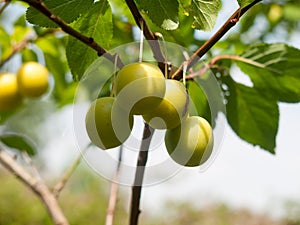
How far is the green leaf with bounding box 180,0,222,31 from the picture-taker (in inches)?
23.2

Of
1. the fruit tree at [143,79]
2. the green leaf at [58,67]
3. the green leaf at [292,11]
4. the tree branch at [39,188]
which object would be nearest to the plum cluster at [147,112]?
the fruit tree at [143,79]

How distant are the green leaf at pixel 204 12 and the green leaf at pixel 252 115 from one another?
0.32 meters

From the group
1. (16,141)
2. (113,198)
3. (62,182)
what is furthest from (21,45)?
(113,198)

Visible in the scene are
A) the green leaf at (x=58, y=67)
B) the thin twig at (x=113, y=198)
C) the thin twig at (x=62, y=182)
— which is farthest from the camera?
the green leaf at (x=58, y=67)

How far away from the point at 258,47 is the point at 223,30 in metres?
0.34

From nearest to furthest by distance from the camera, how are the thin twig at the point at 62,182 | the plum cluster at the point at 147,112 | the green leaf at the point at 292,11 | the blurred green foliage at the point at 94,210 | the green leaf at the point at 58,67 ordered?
the plum cluster at the point at 147,112 → the thin twig at the point at 62,182 → the green leaf at the point at 58,67 → the green leaf at the point at 292,11 → the blurred green foliage at the point at 94,210

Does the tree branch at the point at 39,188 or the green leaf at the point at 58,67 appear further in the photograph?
the green leaf at the point at 58,67

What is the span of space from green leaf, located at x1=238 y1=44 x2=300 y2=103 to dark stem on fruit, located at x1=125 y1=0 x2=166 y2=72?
30 cm

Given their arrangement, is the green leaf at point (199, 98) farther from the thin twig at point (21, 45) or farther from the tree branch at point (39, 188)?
the thin twig at point (21, 45)

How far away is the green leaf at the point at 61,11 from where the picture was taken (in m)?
0.64

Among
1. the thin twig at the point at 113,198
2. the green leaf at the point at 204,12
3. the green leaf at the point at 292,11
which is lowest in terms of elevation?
the green leaf at the point at 292,11

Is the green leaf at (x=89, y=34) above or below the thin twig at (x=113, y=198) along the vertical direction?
above

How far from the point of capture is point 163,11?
598 mm

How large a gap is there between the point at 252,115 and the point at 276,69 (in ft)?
0.32
